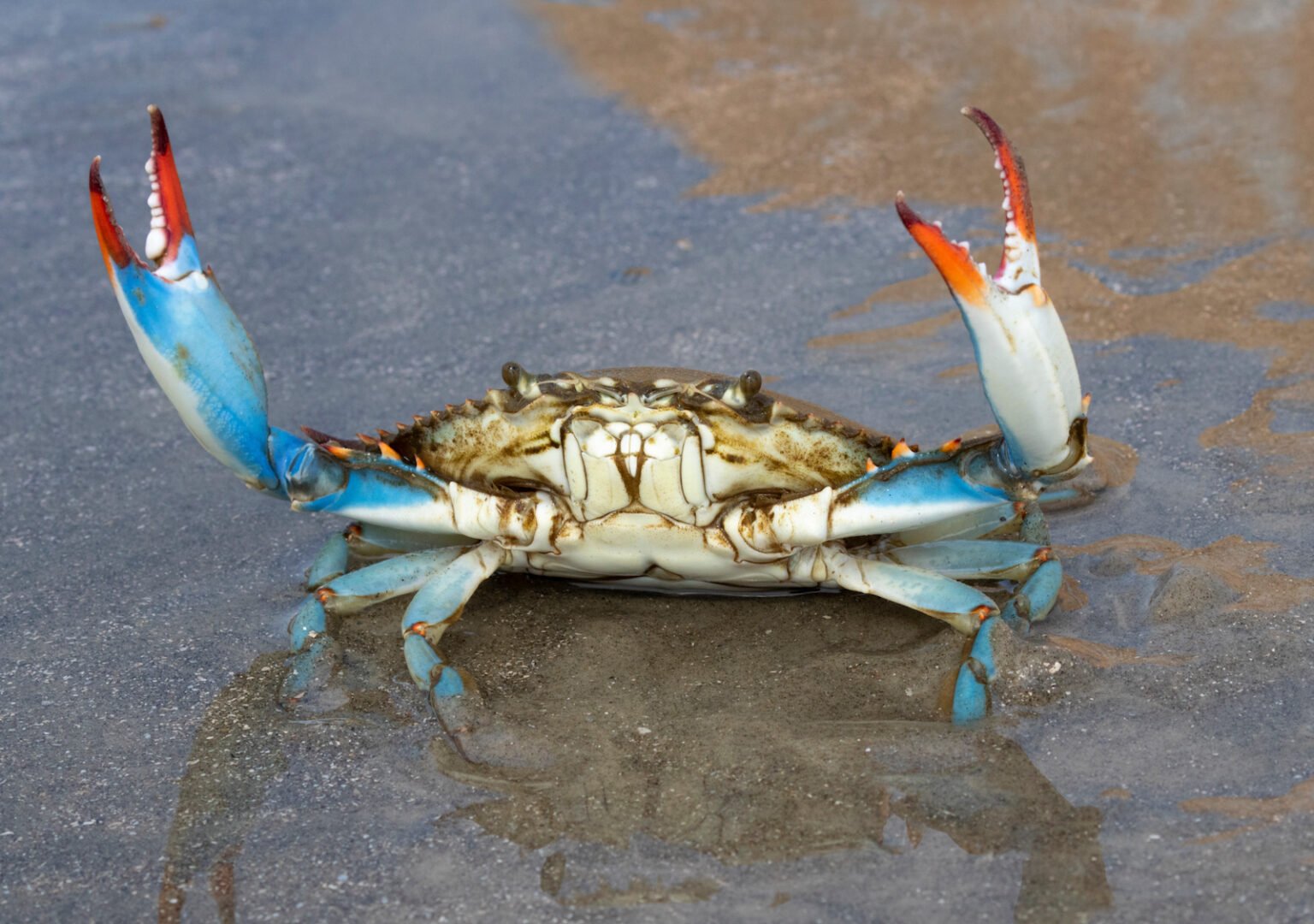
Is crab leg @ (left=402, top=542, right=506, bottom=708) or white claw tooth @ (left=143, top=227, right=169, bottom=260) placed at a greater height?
white claw tooth @ (left=143, top=227, right=169, bottom=260)

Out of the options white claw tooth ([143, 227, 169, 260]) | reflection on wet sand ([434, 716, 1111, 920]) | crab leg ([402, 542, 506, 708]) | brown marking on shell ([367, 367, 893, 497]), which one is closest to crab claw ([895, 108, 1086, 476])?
brown marking on shell ([367, 367, 893, 497])

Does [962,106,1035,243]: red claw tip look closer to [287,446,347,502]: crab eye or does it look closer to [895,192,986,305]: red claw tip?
[895,192,986,305]: red claw tip

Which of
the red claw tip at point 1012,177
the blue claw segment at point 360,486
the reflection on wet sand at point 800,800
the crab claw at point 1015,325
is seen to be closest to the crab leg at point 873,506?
the crab claw at point 1015,325

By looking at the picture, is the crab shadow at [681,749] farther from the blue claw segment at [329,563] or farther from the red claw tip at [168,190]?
the red claw tip at [168,190]

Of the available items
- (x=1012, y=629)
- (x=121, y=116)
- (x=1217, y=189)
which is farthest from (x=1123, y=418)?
(x=121, y=116)

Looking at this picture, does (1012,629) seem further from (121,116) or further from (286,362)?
(121,116)

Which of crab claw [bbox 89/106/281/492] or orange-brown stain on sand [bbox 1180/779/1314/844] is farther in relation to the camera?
crab claw [bbox 89/106/281/492]

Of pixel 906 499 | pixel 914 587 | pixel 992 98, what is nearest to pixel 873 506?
pixel 906 499
